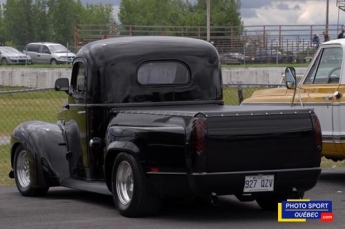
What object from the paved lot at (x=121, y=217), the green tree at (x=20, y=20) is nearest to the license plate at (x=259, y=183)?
the paved lot at (x=121, y=217)

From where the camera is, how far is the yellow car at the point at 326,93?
12773mm

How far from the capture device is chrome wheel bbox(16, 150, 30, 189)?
1215 centimetres

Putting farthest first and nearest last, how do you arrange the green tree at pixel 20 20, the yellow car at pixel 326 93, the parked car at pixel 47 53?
the green tree at pixel 20 20, the parked car at pixel 47 53, the yellow car at pixel 326 93

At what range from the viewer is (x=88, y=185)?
11008mm

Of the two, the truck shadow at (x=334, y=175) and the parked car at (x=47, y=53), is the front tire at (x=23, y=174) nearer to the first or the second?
the truck shadow at (x=334, y=175)

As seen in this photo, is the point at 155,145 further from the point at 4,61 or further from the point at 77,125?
the point at 4,61

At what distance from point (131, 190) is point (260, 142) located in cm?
156

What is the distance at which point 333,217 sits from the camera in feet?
32.6

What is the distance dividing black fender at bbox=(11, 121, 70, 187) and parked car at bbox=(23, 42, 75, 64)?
42.5 m

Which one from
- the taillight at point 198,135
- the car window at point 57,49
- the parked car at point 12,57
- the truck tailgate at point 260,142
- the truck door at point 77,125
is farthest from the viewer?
the car window at point 57,49

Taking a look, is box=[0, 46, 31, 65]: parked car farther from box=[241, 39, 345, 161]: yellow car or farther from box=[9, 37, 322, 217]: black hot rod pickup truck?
box=[9, 37, 322, 217]: black hot rod pickup truck

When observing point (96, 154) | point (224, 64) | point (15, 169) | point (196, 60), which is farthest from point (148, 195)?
point (224, 64)

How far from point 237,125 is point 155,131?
2.87 feet

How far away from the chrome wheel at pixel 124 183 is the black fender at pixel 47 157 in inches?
59.1
